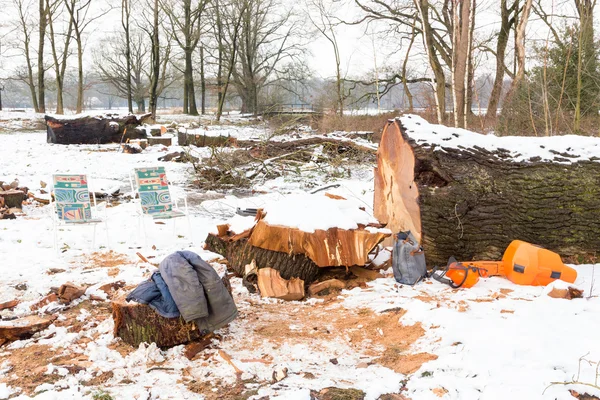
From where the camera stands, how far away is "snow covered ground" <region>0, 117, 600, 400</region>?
2439mm

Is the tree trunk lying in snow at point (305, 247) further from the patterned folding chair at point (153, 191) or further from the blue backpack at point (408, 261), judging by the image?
the patterned folding chair at point (153, 191)

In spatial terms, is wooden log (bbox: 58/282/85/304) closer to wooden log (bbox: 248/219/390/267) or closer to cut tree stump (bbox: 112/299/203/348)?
cut tree stump (bbox: 112/299/203/348)

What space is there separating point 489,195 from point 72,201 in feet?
15.9

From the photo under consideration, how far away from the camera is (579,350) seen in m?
2.57

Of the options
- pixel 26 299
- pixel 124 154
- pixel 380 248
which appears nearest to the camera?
pixel 26 299

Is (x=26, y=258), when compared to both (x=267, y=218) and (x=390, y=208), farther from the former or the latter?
(x=390, y=208)

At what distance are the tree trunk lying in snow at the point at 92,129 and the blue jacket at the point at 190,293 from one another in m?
13.4

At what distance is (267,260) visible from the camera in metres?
4.21

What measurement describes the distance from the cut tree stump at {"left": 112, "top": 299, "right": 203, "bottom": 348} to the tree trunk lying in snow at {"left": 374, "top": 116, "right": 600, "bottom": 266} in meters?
2.51

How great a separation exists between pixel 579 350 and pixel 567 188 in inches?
96.1

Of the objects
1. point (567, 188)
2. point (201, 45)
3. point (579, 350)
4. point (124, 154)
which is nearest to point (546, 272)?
point (567, 188)

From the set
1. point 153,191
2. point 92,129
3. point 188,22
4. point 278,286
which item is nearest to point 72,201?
point 153,191

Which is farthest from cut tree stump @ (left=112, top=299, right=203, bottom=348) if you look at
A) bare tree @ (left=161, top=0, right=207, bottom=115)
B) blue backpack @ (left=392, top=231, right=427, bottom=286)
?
bare tree @ (left=161, top=0, right=207, bottom=115)

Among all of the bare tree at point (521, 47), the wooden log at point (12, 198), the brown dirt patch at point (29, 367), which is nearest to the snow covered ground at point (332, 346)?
the brown dirt patch at point (29, 367)
